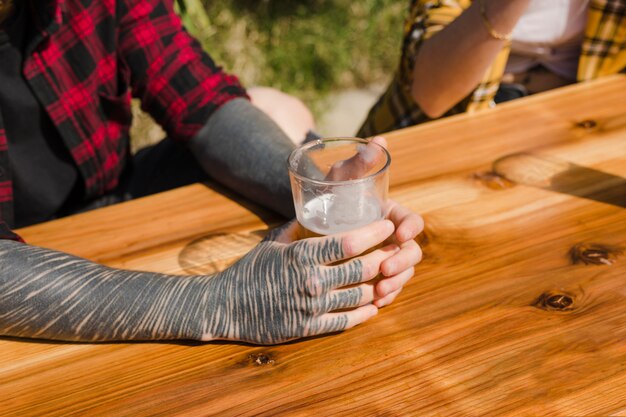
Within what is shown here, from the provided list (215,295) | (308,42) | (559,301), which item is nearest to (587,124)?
(559,301)

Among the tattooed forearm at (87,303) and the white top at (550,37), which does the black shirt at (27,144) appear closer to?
the tattooed forearm at (87,303)

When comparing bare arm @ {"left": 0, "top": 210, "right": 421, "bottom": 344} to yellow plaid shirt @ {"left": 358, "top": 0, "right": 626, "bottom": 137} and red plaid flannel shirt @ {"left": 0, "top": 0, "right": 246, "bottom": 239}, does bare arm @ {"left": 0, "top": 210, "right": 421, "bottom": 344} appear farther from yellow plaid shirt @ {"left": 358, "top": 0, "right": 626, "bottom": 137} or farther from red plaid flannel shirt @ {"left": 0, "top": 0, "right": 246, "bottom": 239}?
yellow plaid shirt @ {"left": 358, "top": 0, "right": 626, "bottom": 137}

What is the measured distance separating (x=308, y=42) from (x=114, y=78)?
7.34 ft

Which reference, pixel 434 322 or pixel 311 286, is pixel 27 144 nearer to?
pixel 311 286

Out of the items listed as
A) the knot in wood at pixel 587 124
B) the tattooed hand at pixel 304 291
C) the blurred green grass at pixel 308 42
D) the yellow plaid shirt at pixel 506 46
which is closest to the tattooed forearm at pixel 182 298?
the tattooed hand at pixel 304 291

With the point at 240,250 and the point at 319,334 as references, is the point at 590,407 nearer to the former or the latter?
the point at 319,334

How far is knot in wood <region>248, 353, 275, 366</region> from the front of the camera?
0.86 meters

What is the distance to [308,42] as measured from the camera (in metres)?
3.56

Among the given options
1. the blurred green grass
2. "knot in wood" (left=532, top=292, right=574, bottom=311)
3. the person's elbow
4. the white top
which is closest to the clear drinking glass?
"knot in wood" (left=532, top=292, right=574, bottom=311)

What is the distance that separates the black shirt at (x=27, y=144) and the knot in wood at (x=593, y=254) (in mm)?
954

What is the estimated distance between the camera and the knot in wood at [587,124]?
1.31m

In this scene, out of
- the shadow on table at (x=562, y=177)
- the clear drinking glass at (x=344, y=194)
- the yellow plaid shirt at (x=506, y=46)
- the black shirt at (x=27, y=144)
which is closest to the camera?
the clear drinking glass at (x=344, y=194)

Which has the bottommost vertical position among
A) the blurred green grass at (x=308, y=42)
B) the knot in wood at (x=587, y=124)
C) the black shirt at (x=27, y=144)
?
the blurred green grass at (x=308, y=42)

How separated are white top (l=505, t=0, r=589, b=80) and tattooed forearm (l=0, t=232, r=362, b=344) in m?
0.95
